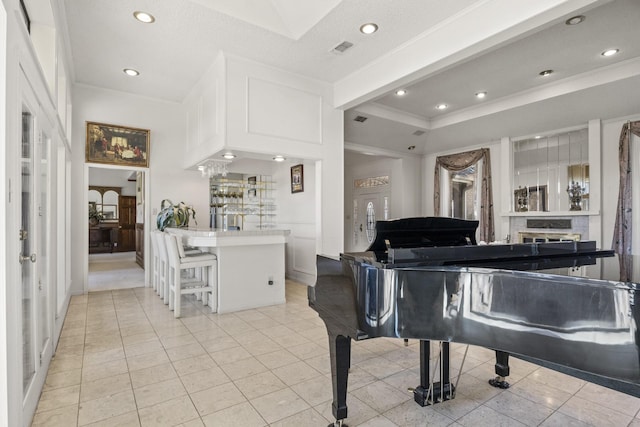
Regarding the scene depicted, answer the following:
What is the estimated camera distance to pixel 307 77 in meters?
4.71

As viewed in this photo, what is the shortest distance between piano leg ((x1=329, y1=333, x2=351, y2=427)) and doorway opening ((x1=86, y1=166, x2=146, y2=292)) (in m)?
6.81

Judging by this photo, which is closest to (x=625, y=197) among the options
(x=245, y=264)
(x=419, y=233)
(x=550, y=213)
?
(x=550, y=213)

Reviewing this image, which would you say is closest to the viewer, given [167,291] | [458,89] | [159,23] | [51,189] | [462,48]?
[51,189]

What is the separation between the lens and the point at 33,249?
209 centimetres

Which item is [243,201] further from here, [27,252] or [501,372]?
[501,372]

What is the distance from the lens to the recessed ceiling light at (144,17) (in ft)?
10.8

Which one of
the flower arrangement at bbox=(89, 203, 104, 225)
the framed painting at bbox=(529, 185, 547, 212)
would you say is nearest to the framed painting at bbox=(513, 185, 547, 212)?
the framed painting at bbox=(529, 185, 547, 212)

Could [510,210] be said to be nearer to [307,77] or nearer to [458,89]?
[458,89]

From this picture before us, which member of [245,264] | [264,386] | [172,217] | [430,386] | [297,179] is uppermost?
[297,179]

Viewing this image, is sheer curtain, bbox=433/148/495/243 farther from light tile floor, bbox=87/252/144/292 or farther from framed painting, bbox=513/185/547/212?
light tile floor, bbox=87/252/144/292

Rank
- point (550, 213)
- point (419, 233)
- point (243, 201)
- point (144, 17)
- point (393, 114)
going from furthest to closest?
1. point (243, 201)
2. point (393, 114)
3. point (550, 213)
4. point (144, 17)
5. point (419, 233)

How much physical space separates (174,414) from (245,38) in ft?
11.8

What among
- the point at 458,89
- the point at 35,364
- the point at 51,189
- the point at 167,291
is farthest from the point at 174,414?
the point at 458,89

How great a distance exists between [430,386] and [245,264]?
2.79 metres
